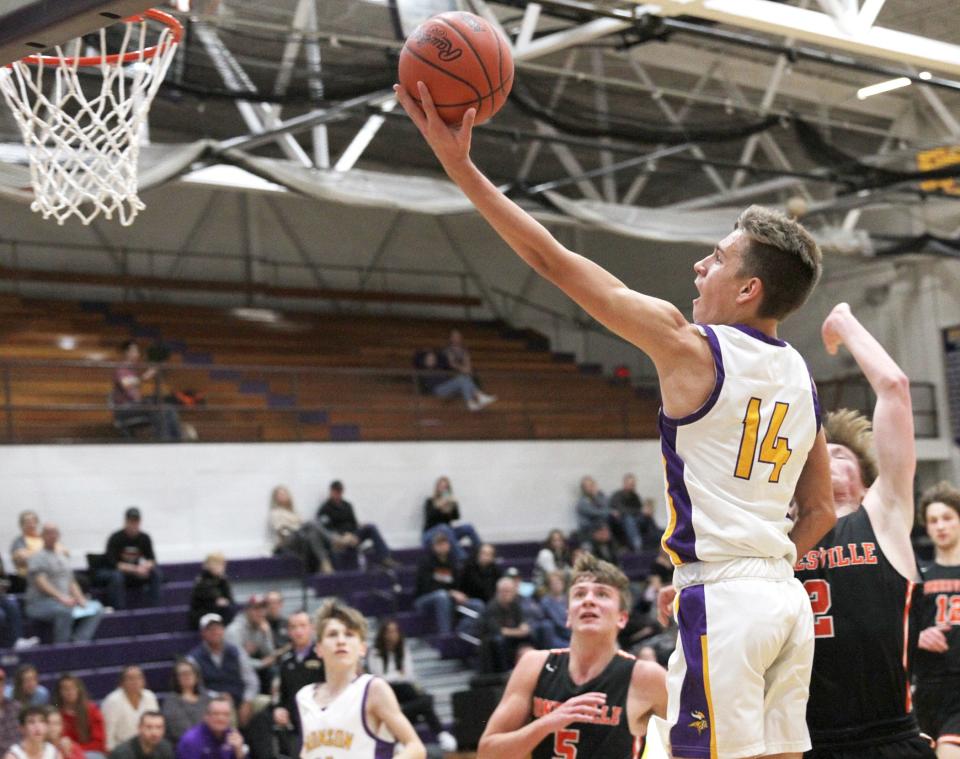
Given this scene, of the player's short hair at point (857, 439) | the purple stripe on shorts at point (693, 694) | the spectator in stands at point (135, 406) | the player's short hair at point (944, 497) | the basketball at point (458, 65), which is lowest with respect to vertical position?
the purple stripe on shorts at point (693, 694)

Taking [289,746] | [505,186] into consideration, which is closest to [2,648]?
[289,746]

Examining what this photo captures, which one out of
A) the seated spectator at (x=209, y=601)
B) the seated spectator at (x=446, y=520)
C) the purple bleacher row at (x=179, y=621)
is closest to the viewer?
the purple bleacher row at (x=179, y=621)

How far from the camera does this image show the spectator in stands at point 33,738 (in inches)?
325

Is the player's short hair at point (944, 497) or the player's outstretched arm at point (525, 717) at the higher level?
the player's short hair at point (944, 497)

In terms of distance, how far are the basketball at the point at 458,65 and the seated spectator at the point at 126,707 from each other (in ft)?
25.0

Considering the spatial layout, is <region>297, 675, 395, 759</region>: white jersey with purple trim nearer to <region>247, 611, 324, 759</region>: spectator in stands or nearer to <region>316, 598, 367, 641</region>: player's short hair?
<region>316, 598, 367, 641</region>: player's short hair

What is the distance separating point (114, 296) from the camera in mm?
17672

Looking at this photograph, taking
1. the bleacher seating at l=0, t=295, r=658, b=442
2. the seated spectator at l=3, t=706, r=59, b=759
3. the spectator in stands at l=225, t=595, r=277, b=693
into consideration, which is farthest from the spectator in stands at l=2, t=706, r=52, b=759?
the bleacher seating at l=0, t=295, r=658, b=442

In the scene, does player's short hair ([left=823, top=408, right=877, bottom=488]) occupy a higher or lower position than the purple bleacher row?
higher

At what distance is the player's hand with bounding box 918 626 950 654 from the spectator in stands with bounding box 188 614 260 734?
6421mm

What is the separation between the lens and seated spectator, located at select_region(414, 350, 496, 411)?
16.8 m

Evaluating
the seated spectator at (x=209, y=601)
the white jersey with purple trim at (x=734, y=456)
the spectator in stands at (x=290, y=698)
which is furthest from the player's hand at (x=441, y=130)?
the seated spectator at (x=209, y=601)

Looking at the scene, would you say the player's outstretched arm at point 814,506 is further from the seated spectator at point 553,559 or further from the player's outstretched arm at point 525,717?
the seated spectator at point 553,559

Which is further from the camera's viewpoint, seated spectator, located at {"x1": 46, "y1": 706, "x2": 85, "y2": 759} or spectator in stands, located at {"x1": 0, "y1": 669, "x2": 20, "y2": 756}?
spectator in stands, located at {"x1": 0, "y1": 669, "x2": 20, "y2": 756}
